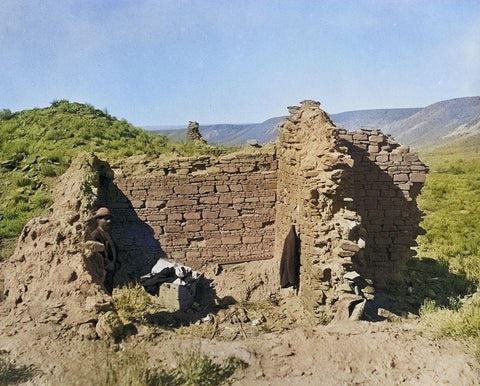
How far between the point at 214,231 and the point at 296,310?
9.46ft

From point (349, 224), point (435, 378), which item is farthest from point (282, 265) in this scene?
point (435, 378)

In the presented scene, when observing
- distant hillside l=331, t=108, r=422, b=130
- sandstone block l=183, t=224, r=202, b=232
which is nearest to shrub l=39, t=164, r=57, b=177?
sandstone block l=183, t=224, r=202, b=232

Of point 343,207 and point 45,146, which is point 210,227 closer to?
point 343,207

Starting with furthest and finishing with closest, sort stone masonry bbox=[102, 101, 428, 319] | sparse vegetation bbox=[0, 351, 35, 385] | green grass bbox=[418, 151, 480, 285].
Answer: green grass bbox=[418, 151, 480, 285] < stone masonry bbox=[102, 101, 428, 319] < sparse vegetation bbox=[0, 351, 35, 385]

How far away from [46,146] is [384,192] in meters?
12.7

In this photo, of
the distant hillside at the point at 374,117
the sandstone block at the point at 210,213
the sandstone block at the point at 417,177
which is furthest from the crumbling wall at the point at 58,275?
the distant hillside at the point at 374,117

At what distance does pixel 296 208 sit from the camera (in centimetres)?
834

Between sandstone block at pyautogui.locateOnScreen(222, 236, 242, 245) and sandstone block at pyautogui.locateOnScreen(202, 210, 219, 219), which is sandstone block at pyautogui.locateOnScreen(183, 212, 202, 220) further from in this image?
sandstone block at pyautogui.locateOnScreen(222, 236, 242, 245)

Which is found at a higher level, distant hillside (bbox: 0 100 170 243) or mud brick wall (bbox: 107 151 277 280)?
distant hillside (bbox: 0 100 170 243)

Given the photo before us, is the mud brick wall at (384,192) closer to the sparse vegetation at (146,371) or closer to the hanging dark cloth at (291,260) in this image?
the hanging dark cloth at (291,260)

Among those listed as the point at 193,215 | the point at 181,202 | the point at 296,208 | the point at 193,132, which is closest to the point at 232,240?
the point at 193,215

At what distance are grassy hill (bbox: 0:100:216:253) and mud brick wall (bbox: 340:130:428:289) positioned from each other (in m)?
5.57

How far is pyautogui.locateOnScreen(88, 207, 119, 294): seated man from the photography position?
771 centimetres

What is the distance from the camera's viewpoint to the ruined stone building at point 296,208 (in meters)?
7.21
